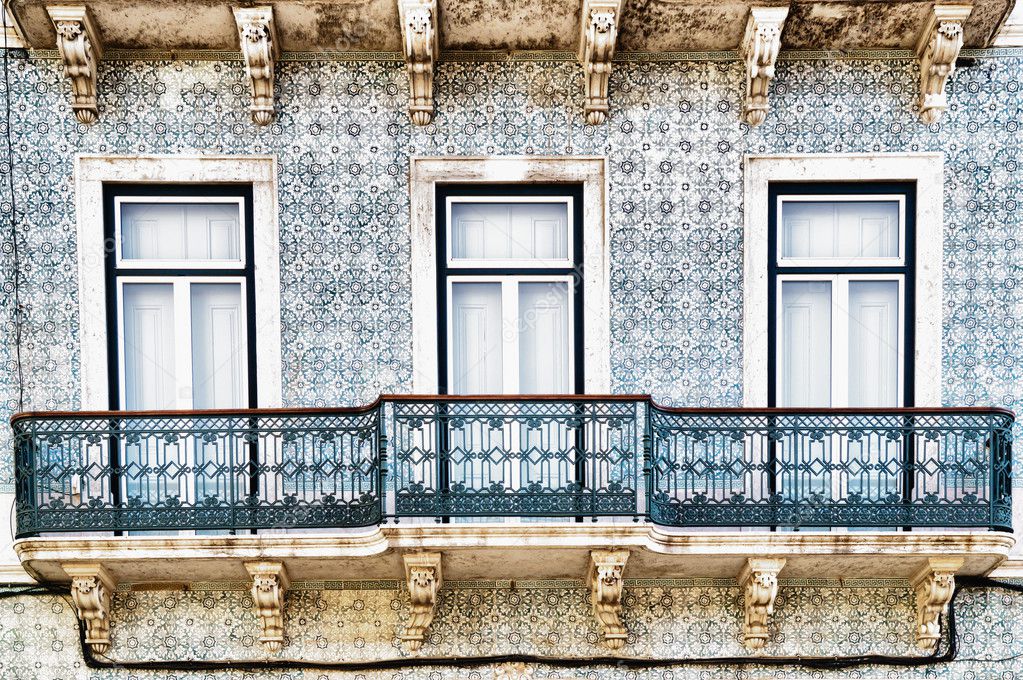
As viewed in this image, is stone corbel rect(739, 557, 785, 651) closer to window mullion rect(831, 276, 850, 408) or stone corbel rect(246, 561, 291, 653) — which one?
window mullion rect(831, 276, 850, 408)

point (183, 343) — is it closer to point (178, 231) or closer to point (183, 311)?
point (183, 311)

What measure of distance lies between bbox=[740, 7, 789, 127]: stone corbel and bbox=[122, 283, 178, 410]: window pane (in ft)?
14.0

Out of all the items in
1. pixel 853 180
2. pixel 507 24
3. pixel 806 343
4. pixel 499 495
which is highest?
pixel 507 24

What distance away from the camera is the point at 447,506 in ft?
29.1

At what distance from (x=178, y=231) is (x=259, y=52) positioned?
1.39m

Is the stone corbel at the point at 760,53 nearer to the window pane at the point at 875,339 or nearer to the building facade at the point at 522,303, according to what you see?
the building facade at the point at 522,303

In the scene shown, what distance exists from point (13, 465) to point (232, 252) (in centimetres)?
207

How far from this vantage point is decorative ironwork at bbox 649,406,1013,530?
9.01 metres

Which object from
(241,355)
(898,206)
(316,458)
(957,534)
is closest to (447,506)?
(316,458)

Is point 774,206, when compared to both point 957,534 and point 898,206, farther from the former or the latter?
point 957,534

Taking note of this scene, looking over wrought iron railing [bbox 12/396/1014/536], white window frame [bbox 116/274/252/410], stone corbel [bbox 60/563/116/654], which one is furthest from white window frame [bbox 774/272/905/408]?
stone corbel [bbox 60/563/116/654]

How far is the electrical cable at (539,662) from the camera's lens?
937 centimetres

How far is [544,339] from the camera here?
9898 mm

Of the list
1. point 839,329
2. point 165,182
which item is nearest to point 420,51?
point 165,182
